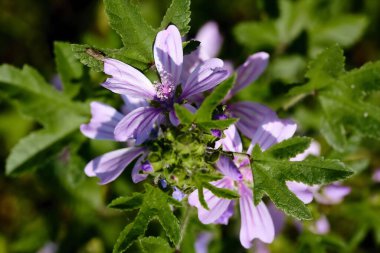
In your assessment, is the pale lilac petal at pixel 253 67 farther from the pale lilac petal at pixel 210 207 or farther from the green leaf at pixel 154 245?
the green leaf at pixel 154 245

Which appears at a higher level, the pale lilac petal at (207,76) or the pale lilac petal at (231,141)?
the pale lilac petal at (207,76)

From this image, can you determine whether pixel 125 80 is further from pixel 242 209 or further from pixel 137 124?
pixel 242 209

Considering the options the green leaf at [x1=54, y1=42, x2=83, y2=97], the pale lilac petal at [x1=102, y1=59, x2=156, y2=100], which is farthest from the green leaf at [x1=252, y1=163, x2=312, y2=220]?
the green leaf at [x1=54, y1=42, x2=83, y2=97]

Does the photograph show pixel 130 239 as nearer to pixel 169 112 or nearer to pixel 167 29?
pixel 169 112

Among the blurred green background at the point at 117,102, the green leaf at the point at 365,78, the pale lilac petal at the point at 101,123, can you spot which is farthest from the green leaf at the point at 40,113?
the green leaf at the point at 365,78

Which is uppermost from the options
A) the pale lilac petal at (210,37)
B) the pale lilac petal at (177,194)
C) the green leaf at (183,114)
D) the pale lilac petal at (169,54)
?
the pale lilac petal at (169,54)

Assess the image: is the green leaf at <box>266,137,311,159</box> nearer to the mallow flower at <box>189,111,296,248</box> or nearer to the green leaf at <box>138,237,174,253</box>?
the mallow flower at <box>189,111,296,248</box>

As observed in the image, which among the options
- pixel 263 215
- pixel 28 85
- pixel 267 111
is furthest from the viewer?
pixel 28 85

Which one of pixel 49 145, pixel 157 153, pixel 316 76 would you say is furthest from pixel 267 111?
pixel 49 145
